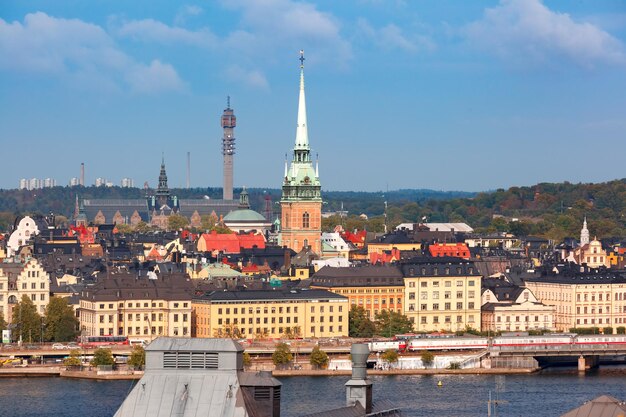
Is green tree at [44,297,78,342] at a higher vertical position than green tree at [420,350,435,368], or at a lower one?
higher

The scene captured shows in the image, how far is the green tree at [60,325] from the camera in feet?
209

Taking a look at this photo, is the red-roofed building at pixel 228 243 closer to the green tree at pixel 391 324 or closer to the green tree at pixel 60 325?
the green tree at pixel 391 324

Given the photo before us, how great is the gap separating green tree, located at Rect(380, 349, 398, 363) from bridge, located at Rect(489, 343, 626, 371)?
3.01 metres

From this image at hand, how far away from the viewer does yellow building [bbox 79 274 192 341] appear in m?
64.2

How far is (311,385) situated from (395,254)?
35.7 m

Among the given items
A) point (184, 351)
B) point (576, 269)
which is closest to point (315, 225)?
point (576, 269)

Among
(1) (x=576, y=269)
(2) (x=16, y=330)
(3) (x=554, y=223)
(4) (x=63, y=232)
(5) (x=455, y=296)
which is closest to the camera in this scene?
(2) (x=16, y=330)

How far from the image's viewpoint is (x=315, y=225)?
93875mm

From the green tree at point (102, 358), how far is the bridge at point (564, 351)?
11.1m

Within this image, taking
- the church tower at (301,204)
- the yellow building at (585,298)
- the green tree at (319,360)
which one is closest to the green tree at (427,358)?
the green tree at (319,360)

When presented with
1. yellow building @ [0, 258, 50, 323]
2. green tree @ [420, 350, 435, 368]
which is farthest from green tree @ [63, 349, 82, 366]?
green tree @ [420, 350, 435, 368]

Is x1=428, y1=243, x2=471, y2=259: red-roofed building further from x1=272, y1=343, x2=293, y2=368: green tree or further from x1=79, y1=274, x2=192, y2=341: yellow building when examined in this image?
x1=272, y1=343, x2=293, y2=368: green tree

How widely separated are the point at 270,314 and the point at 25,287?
8015 mm

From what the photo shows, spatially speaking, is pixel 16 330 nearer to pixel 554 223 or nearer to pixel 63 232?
pixel 63 232
